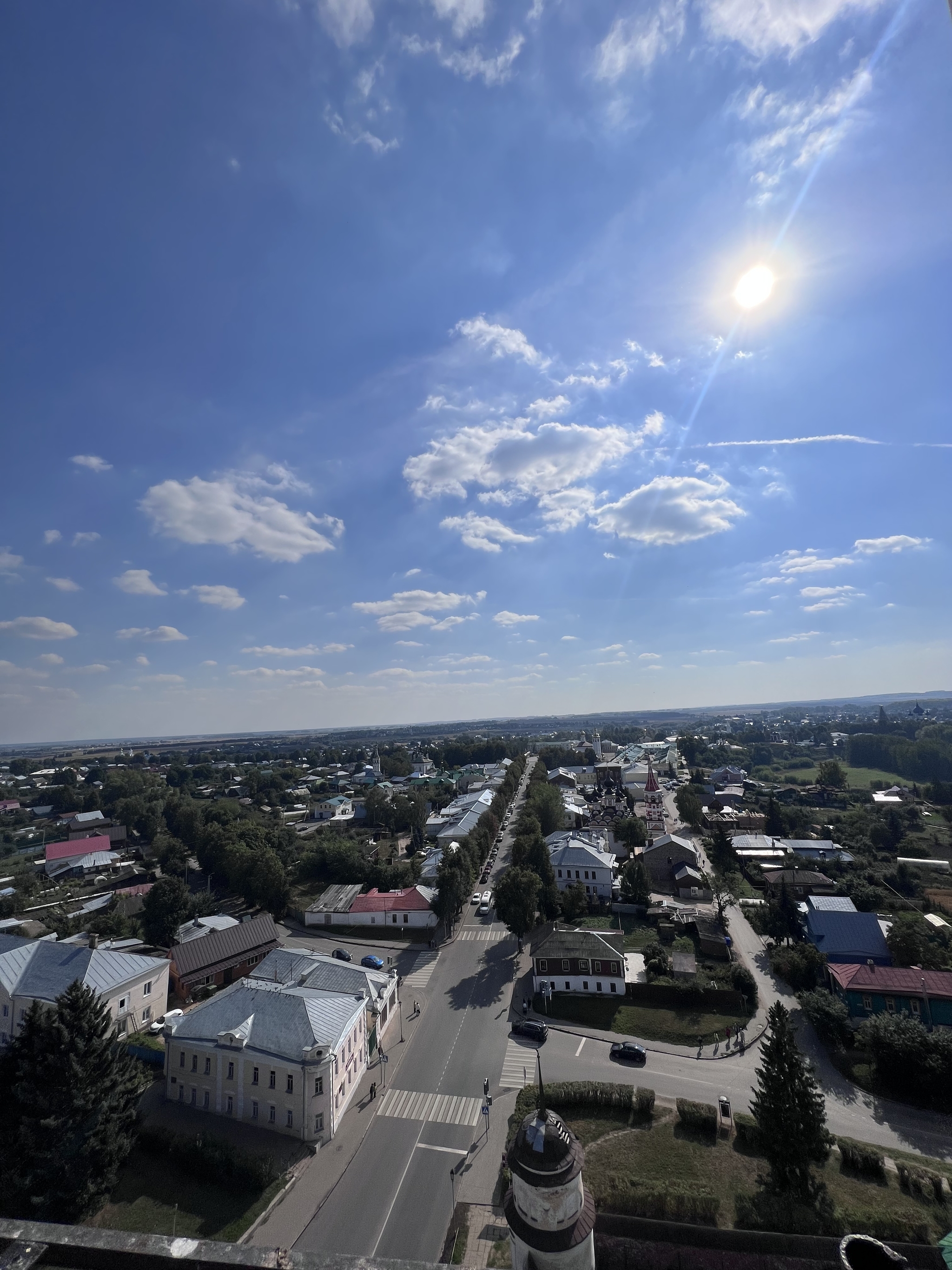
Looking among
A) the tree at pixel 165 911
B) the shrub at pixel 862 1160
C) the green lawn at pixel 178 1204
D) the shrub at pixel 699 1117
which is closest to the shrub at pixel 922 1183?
the shrub at pixel 862 1160

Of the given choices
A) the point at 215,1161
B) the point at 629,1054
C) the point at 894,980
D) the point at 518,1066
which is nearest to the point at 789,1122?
the point at 629,1054

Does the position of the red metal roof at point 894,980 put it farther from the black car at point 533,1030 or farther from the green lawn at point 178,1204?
the green lawn at point 178,1204

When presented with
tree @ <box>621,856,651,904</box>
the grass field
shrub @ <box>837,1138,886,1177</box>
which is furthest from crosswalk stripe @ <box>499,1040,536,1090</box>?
tree @ <box>621,856,651,904</box>

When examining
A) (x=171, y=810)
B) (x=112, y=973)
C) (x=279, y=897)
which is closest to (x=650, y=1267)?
(x=112, y=973)

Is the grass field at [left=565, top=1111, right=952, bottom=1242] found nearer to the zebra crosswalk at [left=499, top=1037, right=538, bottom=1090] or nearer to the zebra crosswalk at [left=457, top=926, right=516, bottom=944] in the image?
the zebra crosswalk at [left=499, top=1037, right=538, bottom=1090]

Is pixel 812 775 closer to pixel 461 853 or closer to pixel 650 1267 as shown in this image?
pixel 461 853

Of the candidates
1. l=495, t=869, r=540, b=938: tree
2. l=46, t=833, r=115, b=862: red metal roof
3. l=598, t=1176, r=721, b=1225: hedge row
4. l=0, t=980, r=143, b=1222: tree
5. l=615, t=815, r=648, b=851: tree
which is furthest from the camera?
l=46, t=833, r=115, b=862: red metal roof
